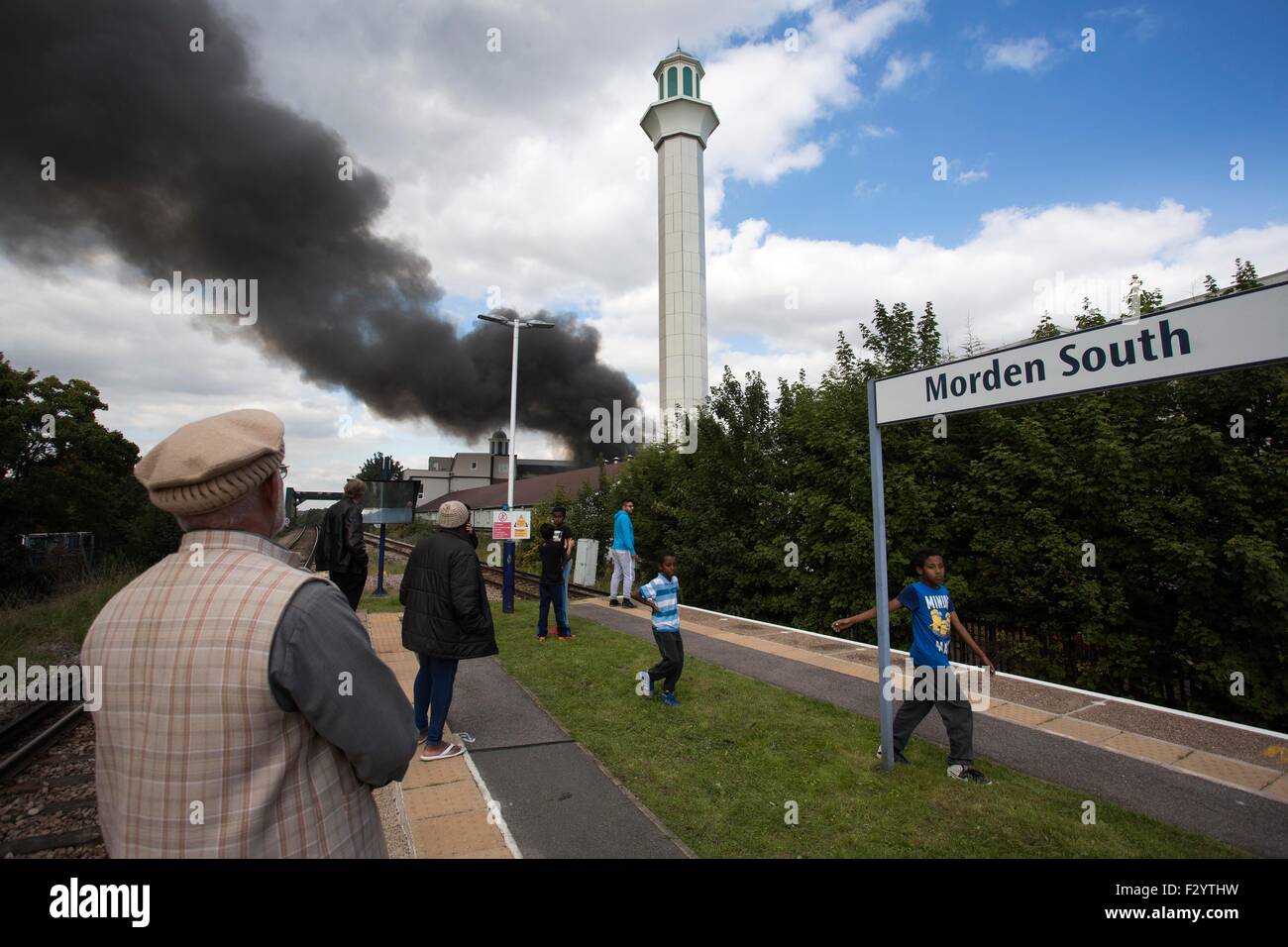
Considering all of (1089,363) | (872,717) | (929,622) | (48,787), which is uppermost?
(1089,363)

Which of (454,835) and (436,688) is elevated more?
(436,688)

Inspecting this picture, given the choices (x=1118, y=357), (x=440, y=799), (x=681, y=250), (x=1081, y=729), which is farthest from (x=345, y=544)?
(x=681, y=250)

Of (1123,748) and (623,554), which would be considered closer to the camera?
(1123,748)

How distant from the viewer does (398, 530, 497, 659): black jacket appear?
4.74 meters

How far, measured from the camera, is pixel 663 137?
44938 mm

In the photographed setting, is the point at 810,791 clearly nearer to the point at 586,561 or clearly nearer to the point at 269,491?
the point at 269,491

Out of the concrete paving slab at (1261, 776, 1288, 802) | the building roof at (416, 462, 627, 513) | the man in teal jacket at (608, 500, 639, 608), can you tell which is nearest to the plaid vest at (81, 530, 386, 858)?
the concrete paving slab at (1261, 776, 1288, 802)

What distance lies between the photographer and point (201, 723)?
1.32 m

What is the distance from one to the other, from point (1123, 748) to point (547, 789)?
4.43 meters

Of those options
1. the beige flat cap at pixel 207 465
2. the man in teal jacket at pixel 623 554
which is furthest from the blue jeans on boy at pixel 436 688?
the man in teal jacket at pixel 623 554

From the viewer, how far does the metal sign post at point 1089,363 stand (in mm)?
3033
